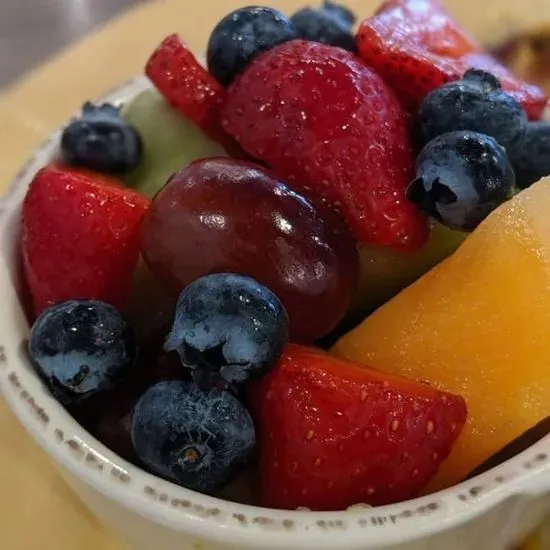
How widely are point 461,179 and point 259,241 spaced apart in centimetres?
18

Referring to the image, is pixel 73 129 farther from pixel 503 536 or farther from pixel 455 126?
pixel 503 536

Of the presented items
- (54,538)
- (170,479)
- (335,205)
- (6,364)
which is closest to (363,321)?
(335,205)

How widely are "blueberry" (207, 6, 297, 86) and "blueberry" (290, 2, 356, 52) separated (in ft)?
0.20

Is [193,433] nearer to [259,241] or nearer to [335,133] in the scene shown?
[259,241]

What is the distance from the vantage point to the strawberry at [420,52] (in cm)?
89

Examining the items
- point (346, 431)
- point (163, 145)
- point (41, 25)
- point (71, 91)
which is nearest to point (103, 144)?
point (163, 145)

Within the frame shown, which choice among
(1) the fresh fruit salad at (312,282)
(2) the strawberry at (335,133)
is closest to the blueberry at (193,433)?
(1) the fresh fruit salad at (312,282)

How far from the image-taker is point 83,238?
0.82m

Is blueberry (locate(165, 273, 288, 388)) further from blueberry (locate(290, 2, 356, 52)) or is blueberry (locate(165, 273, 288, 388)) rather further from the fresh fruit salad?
blueberry (locate(290, 2, 356, 52))

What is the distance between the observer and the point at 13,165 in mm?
1322

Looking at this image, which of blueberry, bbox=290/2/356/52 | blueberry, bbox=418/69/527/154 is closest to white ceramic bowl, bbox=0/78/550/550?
blueberry, bbox=418/69/527/154

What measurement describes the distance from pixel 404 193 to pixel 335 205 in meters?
0.06

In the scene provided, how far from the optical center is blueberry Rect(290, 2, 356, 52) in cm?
98

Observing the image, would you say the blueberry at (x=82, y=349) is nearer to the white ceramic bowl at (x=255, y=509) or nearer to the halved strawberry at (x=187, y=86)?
the white ceramic bowl at (x=255, y=509)
